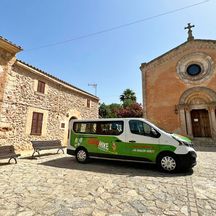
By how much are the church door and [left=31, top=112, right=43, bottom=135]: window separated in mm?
13136

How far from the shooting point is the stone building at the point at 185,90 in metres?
14.4

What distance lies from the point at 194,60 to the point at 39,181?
1613 centimetres

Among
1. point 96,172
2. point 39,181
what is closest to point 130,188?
point 96,172

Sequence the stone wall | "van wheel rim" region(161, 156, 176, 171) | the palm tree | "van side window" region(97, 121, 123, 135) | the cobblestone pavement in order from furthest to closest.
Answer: the palm tree < the stone wall < "van side window" region(97, 121, 123, 135) < "van wheel rim" region(161, 156, 176, 171) < the cobblestone pavement

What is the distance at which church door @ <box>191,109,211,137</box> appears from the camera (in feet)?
47.2

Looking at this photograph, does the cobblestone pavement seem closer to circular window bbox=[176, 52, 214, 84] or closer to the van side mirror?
the van side mirror

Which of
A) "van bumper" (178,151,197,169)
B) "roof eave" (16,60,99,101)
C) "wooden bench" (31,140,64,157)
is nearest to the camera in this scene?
"van bumper" (178,151,197,169)

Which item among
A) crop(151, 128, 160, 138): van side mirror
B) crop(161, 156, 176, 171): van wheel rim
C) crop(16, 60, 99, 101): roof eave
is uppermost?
crop(16, 60, 99, 101): roof eave

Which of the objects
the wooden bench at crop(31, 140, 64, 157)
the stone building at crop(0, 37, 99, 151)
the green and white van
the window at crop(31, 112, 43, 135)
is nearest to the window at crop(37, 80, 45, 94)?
the stone building at crop(0, 37, 99, 151)

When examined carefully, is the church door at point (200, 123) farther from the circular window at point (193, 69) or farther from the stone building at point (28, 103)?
the stone building at point (28, 103)

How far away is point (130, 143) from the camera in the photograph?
6539mm

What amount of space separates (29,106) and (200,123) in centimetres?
1435

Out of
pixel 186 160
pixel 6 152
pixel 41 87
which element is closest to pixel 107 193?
pixel 186 160

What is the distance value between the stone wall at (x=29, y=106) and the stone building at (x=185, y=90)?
26.8 feet
